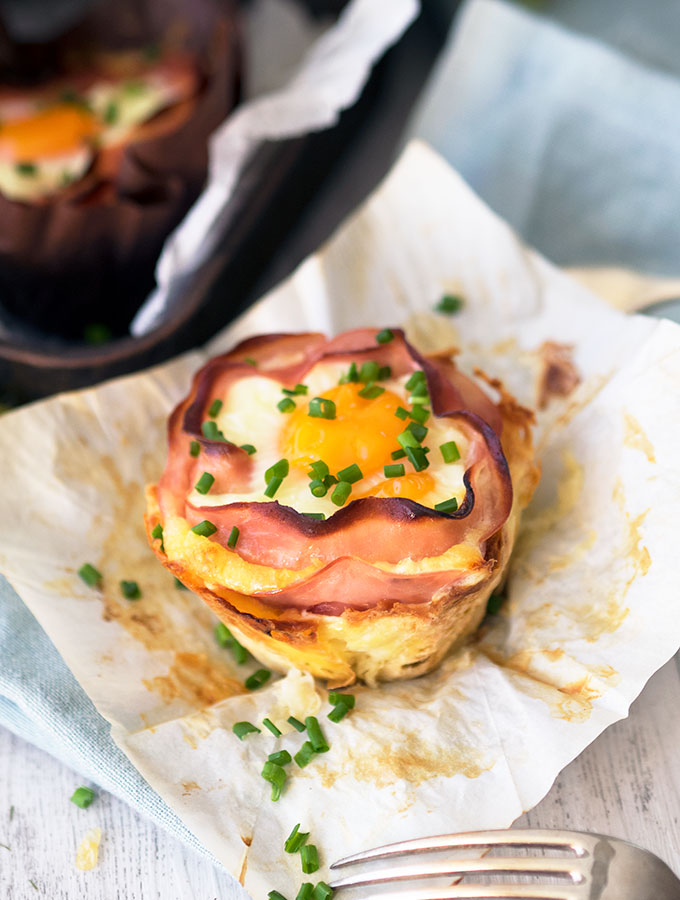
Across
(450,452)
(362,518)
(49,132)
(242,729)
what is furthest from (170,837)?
(49,132)

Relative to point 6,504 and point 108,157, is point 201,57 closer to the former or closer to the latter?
point 108,157

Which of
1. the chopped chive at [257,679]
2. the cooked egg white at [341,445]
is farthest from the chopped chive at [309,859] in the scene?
the cooked egg white at [341,445]

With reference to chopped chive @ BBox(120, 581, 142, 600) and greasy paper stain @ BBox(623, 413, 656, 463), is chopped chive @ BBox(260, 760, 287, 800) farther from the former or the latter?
greasy paper stain @ BBox(623, 413, 656, 463)

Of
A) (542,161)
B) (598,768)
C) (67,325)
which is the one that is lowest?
(67,325)

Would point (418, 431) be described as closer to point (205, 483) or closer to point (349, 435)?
point (349, 435)

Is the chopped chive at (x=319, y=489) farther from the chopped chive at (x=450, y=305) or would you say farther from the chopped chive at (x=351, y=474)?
the chopped chive at (x=450, y=305)

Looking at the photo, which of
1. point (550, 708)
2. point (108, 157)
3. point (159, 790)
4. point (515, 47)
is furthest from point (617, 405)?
point (108, 157)
